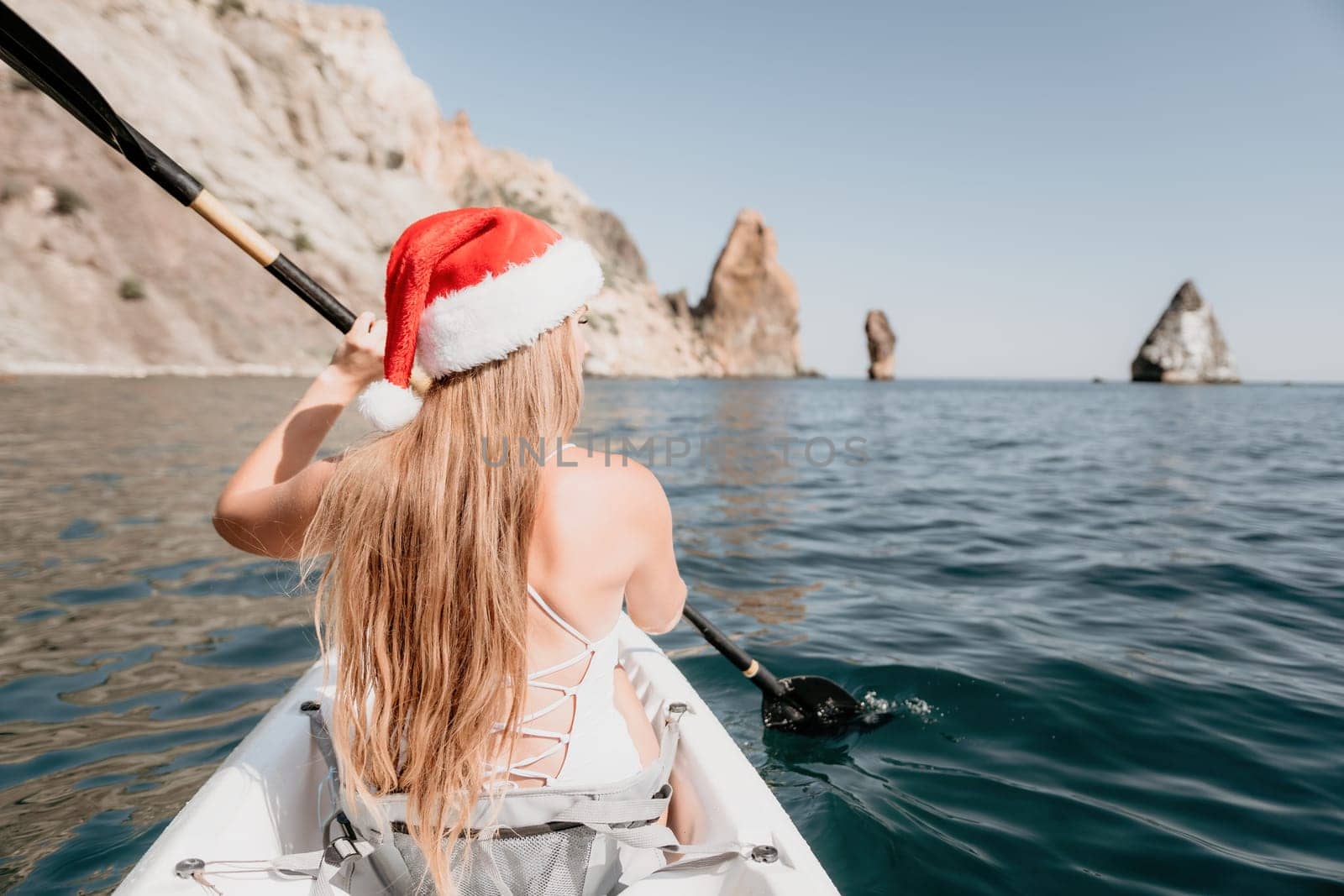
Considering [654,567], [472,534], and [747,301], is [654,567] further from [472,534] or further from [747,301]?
[747,301]

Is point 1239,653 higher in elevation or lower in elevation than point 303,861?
lower

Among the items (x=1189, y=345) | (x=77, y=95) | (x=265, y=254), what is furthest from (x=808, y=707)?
(x=1189, y=345)

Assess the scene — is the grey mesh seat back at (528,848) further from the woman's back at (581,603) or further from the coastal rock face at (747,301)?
the coastal rock face at (747,301)

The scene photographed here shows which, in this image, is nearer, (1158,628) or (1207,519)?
(1158,628)

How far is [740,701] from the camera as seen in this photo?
4000 millimetres

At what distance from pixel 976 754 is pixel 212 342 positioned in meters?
37.1

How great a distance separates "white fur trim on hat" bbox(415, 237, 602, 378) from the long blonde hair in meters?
0.04

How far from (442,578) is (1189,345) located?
4422 inches

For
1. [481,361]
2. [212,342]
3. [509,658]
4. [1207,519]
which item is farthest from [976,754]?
[212,342]

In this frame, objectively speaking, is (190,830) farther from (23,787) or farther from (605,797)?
(23,787)

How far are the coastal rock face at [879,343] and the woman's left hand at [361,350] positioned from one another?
373ft

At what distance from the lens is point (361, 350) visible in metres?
1.85

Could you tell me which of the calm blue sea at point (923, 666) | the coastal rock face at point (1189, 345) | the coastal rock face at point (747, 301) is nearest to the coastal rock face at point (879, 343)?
the coastal rock face at point (747, 301)

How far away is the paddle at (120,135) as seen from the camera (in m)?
1.79
